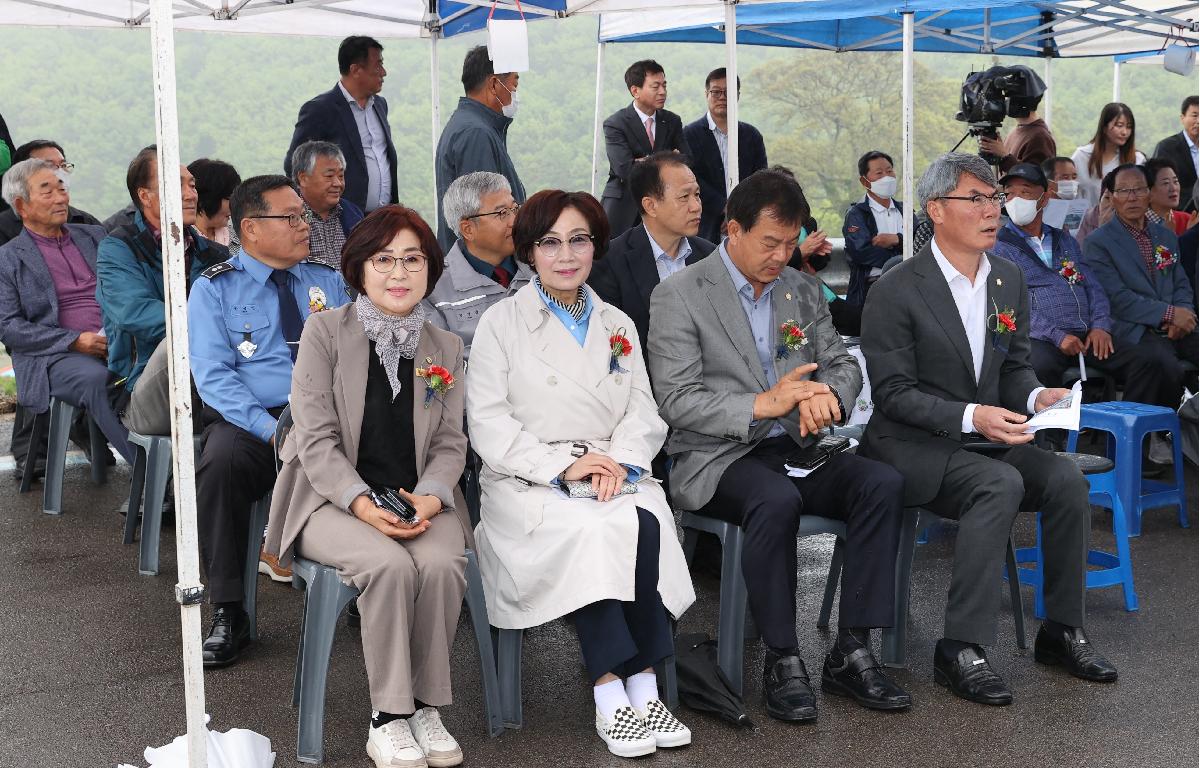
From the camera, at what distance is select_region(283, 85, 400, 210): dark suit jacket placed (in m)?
6.44

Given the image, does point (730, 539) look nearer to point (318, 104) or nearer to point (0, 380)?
point (318, 104)

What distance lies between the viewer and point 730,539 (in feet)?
12.0

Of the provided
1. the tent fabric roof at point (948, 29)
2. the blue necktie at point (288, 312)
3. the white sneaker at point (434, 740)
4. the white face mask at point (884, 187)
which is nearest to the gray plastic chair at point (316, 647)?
the white sneaker at point (434, 740)

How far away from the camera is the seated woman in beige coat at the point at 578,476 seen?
328 centimetres

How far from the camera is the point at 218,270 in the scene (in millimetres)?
4160

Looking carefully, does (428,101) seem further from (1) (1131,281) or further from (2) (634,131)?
(1) (1131,281)

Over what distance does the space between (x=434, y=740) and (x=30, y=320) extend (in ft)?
10.7

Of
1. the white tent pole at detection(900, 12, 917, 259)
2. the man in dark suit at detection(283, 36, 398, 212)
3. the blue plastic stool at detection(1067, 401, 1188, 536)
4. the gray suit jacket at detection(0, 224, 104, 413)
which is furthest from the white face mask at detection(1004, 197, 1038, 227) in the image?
the gray suit jacket at detection(0, 224, 104, 413)

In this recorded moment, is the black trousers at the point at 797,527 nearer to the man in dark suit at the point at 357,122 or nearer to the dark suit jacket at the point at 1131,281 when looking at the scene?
the dark suit jacket at the point at 1131,281

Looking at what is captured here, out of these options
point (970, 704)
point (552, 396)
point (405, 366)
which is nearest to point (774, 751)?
point (970, 704)

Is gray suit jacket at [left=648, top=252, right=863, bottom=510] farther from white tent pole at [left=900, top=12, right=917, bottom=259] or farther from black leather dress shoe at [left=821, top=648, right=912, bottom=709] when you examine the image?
white tent pole at [left=900, top=12, right=917, bottom=259]

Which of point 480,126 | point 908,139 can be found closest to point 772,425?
point 480,126

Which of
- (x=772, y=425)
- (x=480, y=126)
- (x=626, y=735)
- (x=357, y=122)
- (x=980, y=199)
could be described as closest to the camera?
(x=626, y=735)

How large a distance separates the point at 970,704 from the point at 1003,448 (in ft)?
2.65
